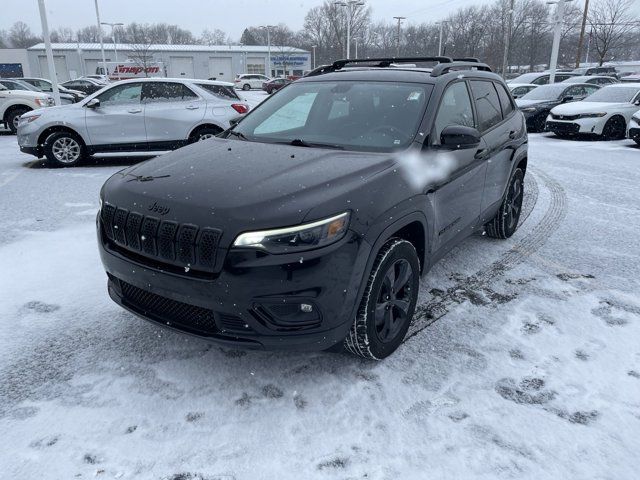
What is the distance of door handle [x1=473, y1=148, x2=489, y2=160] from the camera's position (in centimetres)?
402

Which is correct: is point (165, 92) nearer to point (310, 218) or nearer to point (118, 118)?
point (118, 118)

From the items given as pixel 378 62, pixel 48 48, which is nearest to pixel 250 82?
pixel 48 48

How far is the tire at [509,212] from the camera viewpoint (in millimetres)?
5121

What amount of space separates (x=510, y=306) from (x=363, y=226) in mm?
1818

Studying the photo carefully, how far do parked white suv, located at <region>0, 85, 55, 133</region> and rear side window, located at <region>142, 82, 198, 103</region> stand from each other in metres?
7.06

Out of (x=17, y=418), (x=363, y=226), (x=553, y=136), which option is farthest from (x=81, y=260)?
(x=553, y=136)

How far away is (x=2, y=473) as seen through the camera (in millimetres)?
2277

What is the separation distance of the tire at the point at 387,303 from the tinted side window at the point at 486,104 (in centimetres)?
172

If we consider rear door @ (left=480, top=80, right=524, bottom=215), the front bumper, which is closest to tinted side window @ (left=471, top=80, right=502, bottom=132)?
rear door @ (left=480, top=80, right=524, bottom=215)

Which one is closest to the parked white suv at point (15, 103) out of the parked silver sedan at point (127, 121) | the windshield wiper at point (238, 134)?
the parked silver sedan at point (127, 121)

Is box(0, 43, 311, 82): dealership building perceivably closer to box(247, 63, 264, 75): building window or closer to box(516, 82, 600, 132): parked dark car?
box(247, 63, 264, 75): building window

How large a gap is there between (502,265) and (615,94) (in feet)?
38.9

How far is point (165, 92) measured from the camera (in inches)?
377

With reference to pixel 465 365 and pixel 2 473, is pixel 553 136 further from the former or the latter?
pixel 2 473
